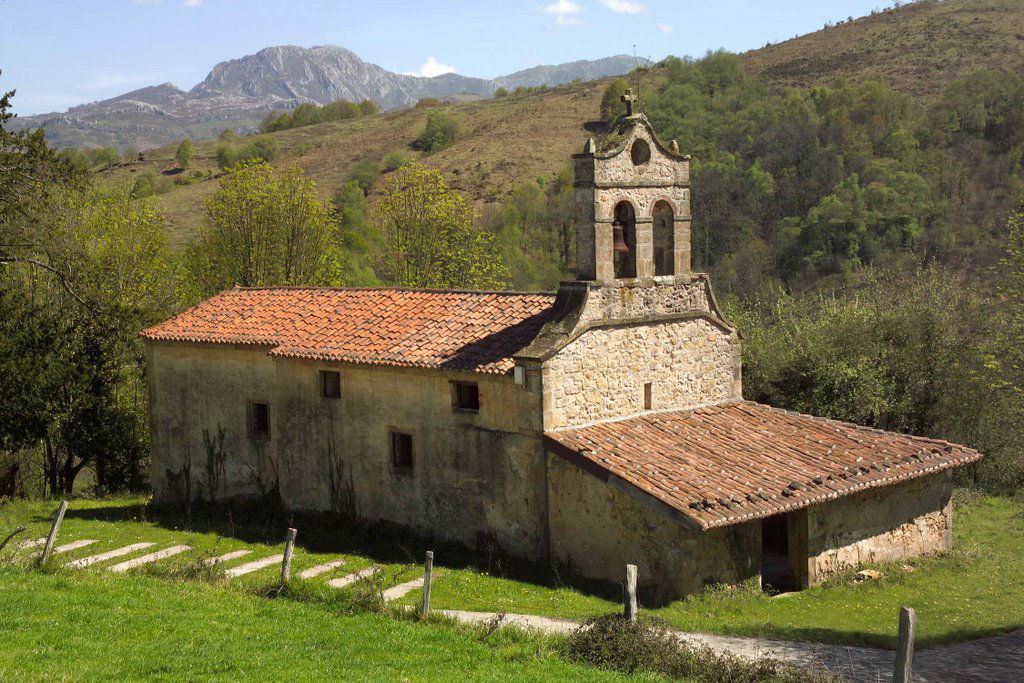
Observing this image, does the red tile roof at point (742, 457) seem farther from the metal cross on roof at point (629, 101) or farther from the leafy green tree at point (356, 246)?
the leafy green tree at point (356, 246)

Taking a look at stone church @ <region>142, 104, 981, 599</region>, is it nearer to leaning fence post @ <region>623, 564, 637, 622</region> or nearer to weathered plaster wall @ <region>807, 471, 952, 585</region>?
weathered plaster wall @ <region>807, 471, 952, 585</region>

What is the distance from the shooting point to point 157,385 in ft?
85.2

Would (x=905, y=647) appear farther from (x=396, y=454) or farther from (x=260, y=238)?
(x=260, y=238)

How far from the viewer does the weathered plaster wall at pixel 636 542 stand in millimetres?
16453

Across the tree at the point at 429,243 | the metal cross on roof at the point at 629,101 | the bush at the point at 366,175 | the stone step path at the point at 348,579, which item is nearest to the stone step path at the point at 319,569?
the stone step path at the point at 348,579

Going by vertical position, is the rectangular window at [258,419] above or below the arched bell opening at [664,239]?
below

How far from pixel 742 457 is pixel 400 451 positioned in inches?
276

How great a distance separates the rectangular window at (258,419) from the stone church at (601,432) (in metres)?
0.14

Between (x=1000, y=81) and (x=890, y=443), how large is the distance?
54398mm

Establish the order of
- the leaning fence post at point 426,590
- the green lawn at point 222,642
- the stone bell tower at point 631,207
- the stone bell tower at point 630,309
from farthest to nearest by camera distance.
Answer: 1. the stone bell tower at point 631,207
2. the stone bell tower at point 630,309
3. the leaning fence post at point 426,590
4. the green lawn at point 222,642

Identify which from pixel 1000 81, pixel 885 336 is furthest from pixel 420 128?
pixel 885 336

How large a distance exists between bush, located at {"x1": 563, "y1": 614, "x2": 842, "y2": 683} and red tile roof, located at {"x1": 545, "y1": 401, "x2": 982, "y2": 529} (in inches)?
131

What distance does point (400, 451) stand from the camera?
69.2 ft

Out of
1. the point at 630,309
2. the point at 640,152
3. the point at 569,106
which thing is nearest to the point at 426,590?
the point at 630,309
